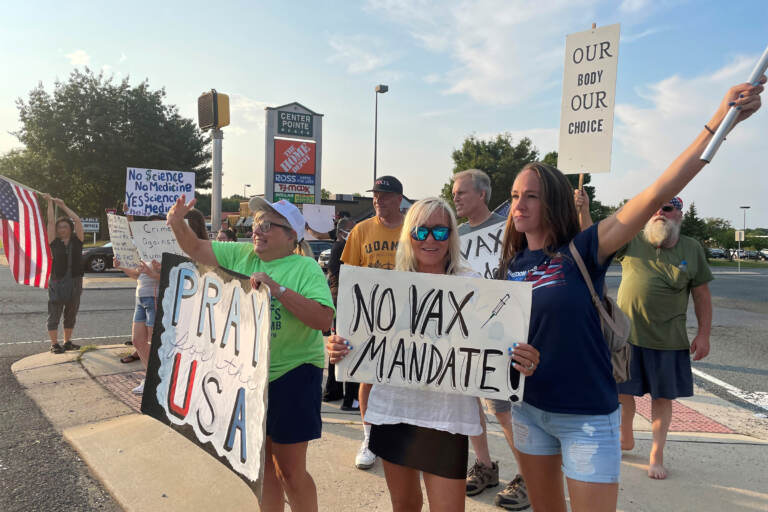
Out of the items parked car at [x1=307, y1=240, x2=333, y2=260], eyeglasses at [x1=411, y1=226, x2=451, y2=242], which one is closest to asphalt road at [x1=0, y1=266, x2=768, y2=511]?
eyeglasses at [x1=411, y1=226, x2=451, y2=242]

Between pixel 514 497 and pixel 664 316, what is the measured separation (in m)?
1.68

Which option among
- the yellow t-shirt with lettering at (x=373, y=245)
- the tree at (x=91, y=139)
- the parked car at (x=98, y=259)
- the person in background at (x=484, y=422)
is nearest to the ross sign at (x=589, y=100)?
the person in background at (x=484, y=422)

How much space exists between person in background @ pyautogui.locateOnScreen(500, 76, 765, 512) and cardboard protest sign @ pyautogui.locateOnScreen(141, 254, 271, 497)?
1131 millimetres

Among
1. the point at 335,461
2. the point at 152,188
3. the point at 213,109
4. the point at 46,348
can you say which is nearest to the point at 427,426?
the point at 335,461

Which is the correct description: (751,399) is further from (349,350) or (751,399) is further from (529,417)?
(349,350)

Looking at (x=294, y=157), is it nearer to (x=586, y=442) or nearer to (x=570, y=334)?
(x=570, y=334)

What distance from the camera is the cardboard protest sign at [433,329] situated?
201cm

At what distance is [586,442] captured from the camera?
1881 millimetres

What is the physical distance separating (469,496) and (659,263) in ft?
6.85

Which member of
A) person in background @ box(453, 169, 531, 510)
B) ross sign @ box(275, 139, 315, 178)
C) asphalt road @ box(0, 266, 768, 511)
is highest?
ross sign @ box(275, 139, 315, 178)

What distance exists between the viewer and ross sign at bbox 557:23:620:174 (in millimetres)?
3727

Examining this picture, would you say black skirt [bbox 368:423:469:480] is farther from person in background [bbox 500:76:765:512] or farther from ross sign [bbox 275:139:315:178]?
ross sign [bbox 275:139:315:178]

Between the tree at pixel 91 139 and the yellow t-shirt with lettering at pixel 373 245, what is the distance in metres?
28.9

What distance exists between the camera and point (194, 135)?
32281 mm
